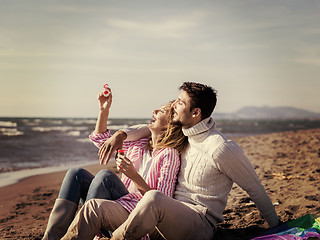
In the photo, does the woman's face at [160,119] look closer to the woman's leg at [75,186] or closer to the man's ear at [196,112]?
the man's ear at [196,112]

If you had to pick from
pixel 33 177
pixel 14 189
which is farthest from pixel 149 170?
pixel 33 177

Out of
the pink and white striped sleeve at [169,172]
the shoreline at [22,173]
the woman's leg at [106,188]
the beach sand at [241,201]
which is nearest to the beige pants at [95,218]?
the woman's leg at [106,188]

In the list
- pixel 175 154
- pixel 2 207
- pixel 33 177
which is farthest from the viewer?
pixel 33 177

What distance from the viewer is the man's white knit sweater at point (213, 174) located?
7.88 feet

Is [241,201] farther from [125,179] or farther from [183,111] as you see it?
[183,111]

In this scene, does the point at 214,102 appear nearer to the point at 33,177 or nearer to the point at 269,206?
the point at 269,206

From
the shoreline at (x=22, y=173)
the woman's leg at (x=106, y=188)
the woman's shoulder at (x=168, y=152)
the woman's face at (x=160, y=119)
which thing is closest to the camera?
the woman's leg at (x=106, y=188)

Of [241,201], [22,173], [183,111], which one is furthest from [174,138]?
[22,173]

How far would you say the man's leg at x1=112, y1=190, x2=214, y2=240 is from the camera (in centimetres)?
217

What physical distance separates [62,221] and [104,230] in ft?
1.05

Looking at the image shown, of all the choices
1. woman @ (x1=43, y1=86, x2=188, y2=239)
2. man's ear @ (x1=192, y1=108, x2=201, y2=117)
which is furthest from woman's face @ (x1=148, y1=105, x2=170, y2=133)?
man's ear @ (x1=192, y1=108, x2=201, y2=117)

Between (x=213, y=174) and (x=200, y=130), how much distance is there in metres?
0.33

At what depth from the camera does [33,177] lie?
711 cm

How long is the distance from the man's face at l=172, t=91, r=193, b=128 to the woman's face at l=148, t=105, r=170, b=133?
260 mm
